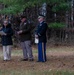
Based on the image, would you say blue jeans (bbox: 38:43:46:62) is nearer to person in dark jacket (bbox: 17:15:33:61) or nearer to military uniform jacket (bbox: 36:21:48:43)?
military uniform jacket (bbox: 36:21:48:43)

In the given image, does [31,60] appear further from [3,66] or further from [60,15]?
[60,15]

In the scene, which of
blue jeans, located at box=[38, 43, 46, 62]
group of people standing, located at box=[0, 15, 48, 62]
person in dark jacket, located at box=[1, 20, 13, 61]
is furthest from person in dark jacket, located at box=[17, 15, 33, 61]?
blue jeans, located at box=[38, 43, 46, 62]

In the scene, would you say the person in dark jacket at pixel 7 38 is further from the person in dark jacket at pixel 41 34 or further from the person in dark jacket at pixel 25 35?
the person in dark jacket at pixel 41 34

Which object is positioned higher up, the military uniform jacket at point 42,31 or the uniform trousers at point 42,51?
the military uniform jacket at point 42,31

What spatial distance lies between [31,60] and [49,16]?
11864mm

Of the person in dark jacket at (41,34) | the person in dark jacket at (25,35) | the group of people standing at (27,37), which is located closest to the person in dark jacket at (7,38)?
the group of people standing at (27,37)

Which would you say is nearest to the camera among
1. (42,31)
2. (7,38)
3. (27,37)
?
(42,31)

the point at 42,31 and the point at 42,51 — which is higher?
the point at 42,31

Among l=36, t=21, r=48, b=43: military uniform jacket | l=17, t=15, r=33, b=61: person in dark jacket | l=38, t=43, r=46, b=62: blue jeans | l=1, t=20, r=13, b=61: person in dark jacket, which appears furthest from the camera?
l=1, t=20, r=13, b=61: person in dark jacket

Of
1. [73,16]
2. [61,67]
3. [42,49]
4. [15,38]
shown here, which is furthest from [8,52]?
[73,16]

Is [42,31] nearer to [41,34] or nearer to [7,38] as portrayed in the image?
[41,34]

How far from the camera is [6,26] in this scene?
14523 mm

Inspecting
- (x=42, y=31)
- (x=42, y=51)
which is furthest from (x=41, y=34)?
(x=42, y=51)

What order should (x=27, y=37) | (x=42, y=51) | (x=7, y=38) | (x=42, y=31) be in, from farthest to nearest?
(x=7, y=38)
(x=27, y=37)
(x=42, y=51)
(x=42, y=31)
